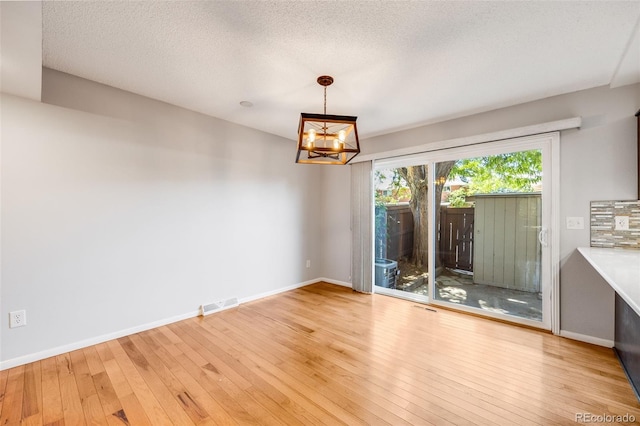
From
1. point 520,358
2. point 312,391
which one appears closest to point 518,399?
point 520,358

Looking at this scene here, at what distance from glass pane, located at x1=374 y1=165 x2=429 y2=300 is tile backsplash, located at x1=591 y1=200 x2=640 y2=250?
168cm

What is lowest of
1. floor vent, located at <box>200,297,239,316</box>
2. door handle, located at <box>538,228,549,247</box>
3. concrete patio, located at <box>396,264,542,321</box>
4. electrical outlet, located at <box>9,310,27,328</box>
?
floor vent, located at <box>200,297,239,316</box>

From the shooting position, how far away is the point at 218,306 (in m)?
3.44

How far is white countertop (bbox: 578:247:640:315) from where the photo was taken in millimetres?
1306

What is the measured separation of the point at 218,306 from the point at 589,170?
447 cm

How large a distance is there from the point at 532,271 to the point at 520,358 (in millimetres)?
1118

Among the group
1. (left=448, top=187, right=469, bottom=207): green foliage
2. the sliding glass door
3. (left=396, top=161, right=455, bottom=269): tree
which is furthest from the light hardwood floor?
(left=448, top=187, right=469, bottom=207): green foliage

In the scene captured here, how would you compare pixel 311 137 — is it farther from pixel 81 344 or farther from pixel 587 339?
pixel 587 339

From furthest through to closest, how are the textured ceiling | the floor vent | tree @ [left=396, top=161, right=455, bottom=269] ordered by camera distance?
tree @ [left=396, top=161, right=455, bottom=269] < the floor vent < the textured ceiling

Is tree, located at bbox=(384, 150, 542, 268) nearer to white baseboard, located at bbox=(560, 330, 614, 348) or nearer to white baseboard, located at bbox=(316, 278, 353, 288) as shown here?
white baseboard, located at bbox=(316, 278, 353, 288)

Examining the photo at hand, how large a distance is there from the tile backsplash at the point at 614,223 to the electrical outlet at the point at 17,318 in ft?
17.4

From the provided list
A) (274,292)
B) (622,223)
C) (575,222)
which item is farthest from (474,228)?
(274,292)

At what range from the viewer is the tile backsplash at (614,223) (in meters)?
2.40

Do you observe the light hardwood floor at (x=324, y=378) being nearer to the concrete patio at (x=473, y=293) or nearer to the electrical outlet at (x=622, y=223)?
the concrete patio at (x=473, y=293)
